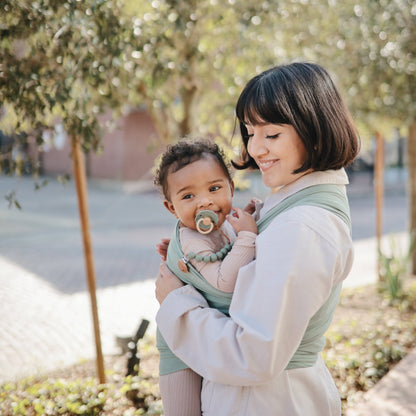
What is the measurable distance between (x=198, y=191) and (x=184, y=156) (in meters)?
0.15

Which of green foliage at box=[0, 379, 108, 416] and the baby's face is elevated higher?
the baby's face

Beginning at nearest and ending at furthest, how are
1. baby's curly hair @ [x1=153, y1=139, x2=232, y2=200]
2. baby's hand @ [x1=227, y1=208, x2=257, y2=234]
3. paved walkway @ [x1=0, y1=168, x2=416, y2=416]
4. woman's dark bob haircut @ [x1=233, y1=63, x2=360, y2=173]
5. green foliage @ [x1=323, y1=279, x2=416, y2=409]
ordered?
1. woman's dark bob haircut @ [x1=233, y1=63, x2=360, y2=173]
2. baby's hand @ [x1=227, y1=208, x2=257, y2=234]
3. baby's curly hair @ [x1=153, y1=139, x2=232, y2=200]
4. green foliage @ [x1=323, y1=279, x2=416, y2=409]
5. paved walkway @ [x1=0, y1=168, x2=416, y2=416]

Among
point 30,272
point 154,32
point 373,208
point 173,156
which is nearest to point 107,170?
point 373,208

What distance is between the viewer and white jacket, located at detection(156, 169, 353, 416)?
51.1 inches

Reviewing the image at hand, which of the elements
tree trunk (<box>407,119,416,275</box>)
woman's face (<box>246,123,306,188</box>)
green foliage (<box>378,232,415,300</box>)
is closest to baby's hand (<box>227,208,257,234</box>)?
woman's face (<box>246,123,306,188</box>)

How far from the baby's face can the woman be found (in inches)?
7.4

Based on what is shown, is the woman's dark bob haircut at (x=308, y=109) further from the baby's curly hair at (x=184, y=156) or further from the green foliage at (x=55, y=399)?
the green foliage at (x=55, y=399)

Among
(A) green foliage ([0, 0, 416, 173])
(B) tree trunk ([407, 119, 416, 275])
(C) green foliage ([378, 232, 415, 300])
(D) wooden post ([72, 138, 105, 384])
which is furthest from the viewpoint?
(B) tree trunk ([407, 119, 416, 275])

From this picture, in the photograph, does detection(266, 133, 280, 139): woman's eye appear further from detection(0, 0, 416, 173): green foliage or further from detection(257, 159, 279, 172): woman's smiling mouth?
detection(0, 0, 416, 173): green foliage

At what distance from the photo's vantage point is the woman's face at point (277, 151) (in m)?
1.51

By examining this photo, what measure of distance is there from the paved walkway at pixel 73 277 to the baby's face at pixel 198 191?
1.64 meters

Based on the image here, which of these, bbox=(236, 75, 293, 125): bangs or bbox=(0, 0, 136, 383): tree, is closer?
bbox=(236, 75, 293, 125): bangs

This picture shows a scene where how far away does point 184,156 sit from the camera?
1.84m

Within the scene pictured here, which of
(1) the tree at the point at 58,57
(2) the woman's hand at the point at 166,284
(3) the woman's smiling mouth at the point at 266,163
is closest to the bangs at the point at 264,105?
Result: (3) the woman's smiling mouth at the point at 266,163
